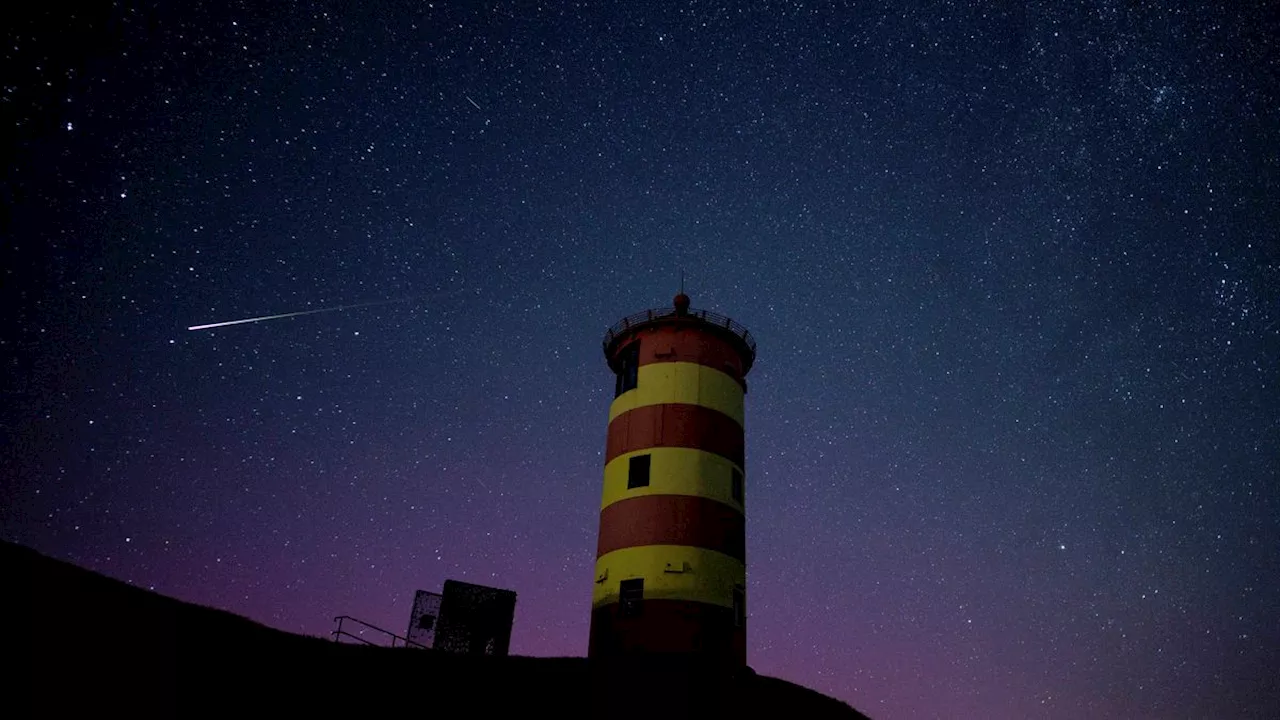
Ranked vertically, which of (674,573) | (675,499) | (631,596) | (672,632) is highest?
(675,499)

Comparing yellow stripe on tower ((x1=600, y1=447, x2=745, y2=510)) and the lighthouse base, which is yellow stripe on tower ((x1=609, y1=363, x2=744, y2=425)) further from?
the lighthouse base

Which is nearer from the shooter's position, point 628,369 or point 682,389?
point 682,389

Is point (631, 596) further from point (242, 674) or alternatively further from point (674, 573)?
point (242, 674)

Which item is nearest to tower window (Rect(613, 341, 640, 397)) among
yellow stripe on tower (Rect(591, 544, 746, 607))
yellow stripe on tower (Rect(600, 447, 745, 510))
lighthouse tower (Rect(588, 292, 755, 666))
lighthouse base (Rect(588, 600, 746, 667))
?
lighthouse tower (Rect(588, 292, 755, 666))

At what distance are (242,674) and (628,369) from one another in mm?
14574

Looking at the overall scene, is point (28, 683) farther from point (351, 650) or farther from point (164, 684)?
point (351, 650)

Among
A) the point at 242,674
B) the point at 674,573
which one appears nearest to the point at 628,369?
the point at 674,573

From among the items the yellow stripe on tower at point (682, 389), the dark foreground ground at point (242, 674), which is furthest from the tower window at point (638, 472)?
the dark foreground ground at point (242, 674)

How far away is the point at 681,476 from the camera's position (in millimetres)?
20891

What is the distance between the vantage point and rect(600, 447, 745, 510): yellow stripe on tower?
68.3ft

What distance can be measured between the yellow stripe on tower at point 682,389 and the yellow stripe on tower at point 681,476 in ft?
5.59

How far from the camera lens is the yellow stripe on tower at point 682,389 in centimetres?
2225

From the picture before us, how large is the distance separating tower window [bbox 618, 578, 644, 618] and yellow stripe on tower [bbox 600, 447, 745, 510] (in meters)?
2.56

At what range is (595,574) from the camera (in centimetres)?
2142
